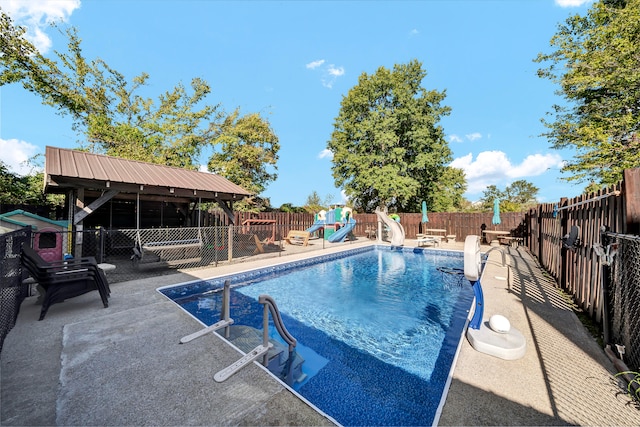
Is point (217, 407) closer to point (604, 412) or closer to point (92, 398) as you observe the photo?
point (92, 398)

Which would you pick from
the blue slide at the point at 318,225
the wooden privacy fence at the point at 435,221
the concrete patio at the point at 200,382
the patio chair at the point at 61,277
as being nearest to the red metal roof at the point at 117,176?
the patio chair at the point at 61,277

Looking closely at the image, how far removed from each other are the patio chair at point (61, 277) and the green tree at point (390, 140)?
19268 mm

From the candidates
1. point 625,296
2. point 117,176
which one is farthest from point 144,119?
point 625,296

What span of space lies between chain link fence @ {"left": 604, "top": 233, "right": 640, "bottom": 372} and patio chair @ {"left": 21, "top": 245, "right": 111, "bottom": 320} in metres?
7.26

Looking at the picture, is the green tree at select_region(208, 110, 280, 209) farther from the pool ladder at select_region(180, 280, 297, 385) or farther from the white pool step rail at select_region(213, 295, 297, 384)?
the white pool step rail at select_region(213, 295, 297, 384)

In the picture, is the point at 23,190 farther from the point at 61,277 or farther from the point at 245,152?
the point at 61,277

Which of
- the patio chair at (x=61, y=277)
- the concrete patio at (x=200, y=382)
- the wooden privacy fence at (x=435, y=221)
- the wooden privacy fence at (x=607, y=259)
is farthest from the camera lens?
the wooden privacy fence at (x=435, y=221)

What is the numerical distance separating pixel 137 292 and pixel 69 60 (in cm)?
2117

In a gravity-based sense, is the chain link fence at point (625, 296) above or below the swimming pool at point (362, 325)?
above

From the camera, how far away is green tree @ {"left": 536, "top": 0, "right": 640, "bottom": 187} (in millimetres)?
11570

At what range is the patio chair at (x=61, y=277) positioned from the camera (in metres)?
4.00

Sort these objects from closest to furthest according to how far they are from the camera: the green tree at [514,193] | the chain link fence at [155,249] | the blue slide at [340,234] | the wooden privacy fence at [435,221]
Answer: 1. the chain link fence at [155,249]
2. the wooden privacy fence at [435,221]
3. the blue slide at [340,234]
4. the green tree at [514,193]

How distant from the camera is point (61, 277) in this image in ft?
13.4

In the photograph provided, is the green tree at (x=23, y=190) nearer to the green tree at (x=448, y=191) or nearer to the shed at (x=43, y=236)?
the shed at (x=43, y=236)
